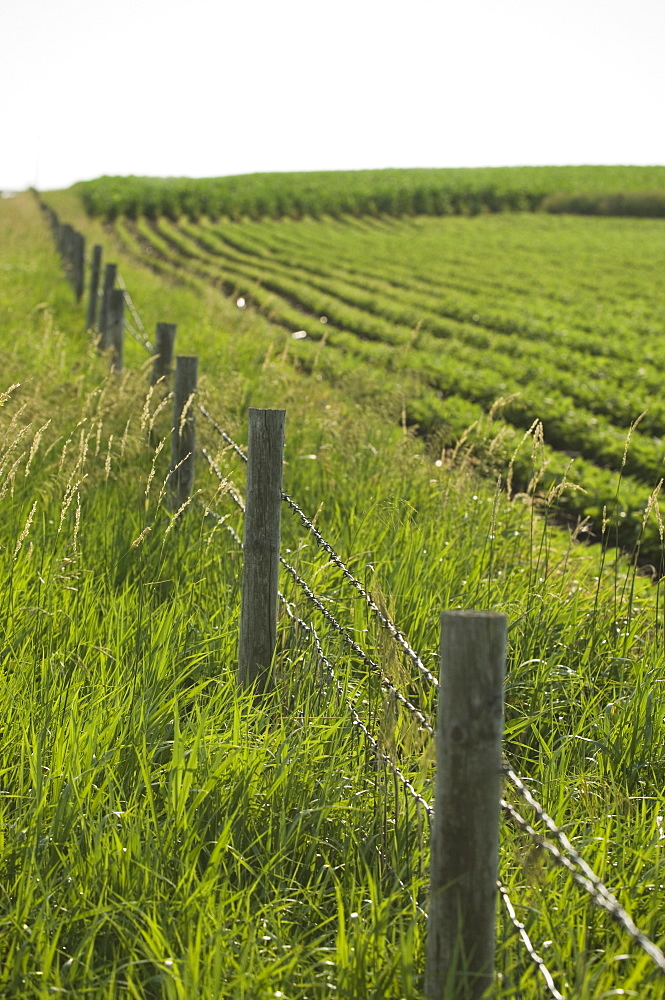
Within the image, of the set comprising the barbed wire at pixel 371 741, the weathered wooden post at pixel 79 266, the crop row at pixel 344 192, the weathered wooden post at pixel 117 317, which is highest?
the crop row at pixel 344 192

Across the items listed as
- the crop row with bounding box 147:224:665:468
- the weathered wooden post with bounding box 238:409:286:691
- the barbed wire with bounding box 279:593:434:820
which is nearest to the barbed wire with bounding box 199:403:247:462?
the weathered wooden post with bounding box 238:409:286:691

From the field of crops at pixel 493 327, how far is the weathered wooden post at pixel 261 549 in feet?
3.39

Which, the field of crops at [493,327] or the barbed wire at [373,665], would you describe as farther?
the field of crops at [493,327]

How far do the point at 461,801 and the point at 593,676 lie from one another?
2.30 meters

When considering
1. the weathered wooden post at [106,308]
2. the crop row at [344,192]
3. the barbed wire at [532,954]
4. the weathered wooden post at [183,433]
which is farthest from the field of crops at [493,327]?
the crop row at [344,192]

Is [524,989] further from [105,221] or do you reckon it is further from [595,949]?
[105,221]

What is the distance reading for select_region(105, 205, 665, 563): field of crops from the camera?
863 centimetres

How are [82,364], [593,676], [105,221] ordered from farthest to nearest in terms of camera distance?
[105,221] → [82,364] → [593,676]

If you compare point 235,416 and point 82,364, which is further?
point 82,364

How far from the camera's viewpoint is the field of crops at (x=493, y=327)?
863cm

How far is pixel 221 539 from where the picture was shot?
4457 mm

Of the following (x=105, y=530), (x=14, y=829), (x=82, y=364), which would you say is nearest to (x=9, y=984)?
(x=14, y=829)

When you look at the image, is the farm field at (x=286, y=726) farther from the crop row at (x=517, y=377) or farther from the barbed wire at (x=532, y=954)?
the crop row at (x=517, y=377)

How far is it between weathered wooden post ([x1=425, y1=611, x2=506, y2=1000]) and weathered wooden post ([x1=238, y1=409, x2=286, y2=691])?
155cm
